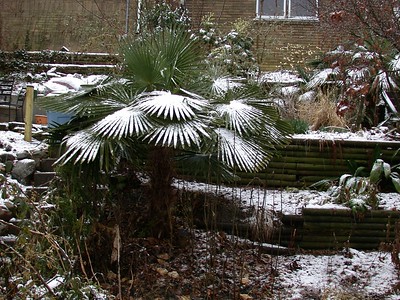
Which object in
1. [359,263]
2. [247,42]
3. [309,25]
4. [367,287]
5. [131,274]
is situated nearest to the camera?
[131,274]

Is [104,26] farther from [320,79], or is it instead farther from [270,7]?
[320,79]

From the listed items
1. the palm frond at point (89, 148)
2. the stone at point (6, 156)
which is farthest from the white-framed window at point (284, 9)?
the palm frond at point (89, 148)

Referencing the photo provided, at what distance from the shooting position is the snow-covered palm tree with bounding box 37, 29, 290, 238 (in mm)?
4734

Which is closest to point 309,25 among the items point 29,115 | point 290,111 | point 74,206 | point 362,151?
point 290,111

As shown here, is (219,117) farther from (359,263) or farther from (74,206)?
(359,263)

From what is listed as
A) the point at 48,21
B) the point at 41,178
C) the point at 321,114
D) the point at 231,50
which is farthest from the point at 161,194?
the point at 48,21

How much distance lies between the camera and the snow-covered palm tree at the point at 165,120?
15.5ft

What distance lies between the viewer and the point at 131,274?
4844 mm

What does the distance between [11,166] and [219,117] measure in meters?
2.85

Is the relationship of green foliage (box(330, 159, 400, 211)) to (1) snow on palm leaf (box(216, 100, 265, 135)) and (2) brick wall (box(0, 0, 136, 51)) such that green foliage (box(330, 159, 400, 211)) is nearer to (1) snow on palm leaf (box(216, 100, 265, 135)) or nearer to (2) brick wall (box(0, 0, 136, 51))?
(1) snow on palm leaf (box(216, 100, 265, 135))

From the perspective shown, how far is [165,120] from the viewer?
193 inches

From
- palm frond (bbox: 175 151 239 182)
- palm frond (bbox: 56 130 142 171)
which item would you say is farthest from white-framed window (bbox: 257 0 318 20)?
palm frond (bbox: 56 130 142 171)

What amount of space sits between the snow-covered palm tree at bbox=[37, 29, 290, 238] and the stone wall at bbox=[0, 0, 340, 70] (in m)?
5.74

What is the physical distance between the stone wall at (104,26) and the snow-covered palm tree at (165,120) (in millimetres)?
5738
